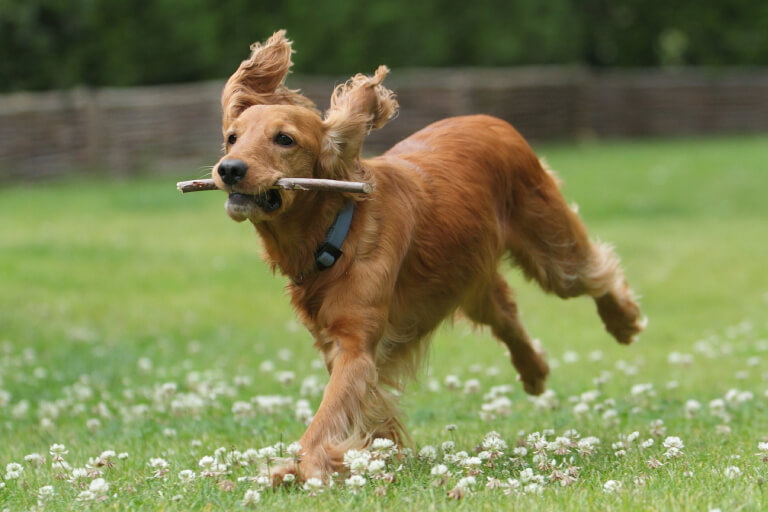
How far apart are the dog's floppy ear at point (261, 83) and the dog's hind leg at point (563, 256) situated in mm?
1614

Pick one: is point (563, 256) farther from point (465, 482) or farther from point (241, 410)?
point (465, 482)

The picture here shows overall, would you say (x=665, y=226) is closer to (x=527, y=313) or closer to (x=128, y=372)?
(x=527, y=313)

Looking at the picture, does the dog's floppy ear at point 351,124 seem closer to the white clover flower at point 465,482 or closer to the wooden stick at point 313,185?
the wooden stick at point 313,185

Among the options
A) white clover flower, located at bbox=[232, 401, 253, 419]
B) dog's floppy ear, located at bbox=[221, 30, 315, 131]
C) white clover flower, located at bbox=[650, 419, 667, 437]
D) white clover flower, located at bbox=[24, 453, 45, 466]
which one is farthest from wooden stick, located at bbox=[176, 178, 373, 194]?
white clover flower, located at bbox=[650, 419, 667, 437]

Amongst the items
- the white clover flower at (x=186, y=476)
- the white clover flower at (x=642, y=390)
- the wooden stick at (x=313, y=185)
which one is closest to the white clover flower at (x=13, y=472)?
the white clover flower at (x=186, y=476)

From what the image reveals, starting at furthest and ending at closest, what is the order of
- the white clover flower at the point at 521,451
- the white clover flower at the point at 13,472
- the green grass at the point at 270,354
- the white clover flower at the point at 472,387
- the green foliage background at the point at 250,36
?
the green foliage background at the point at 250,36
the white clover flower at the point at 472,387
the white clover flower at the point at 521,451
the white clover flower at the point at 13,472
the green grass at the point at 270,354

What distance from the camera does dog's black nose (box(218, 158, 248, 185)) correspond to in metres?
4.27

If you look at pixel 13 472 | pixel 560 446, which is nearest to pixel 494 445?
pixel 560 446

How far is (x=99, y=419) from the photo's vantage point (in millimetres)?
6719

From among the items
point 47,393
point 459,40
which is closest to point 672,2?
point 459,40

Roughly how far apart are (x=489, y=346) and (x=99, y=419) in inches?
178

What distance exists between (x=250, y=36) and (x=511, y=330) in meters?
20.4

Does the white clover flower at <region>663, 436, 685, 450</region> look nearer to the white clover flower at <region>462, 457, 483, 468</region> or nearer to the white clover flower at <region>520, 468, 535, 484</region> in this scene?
the white clover flower at <region>520, 468, 535, 484</region>

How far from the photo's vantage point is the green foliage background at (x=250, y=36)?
24406 mm
